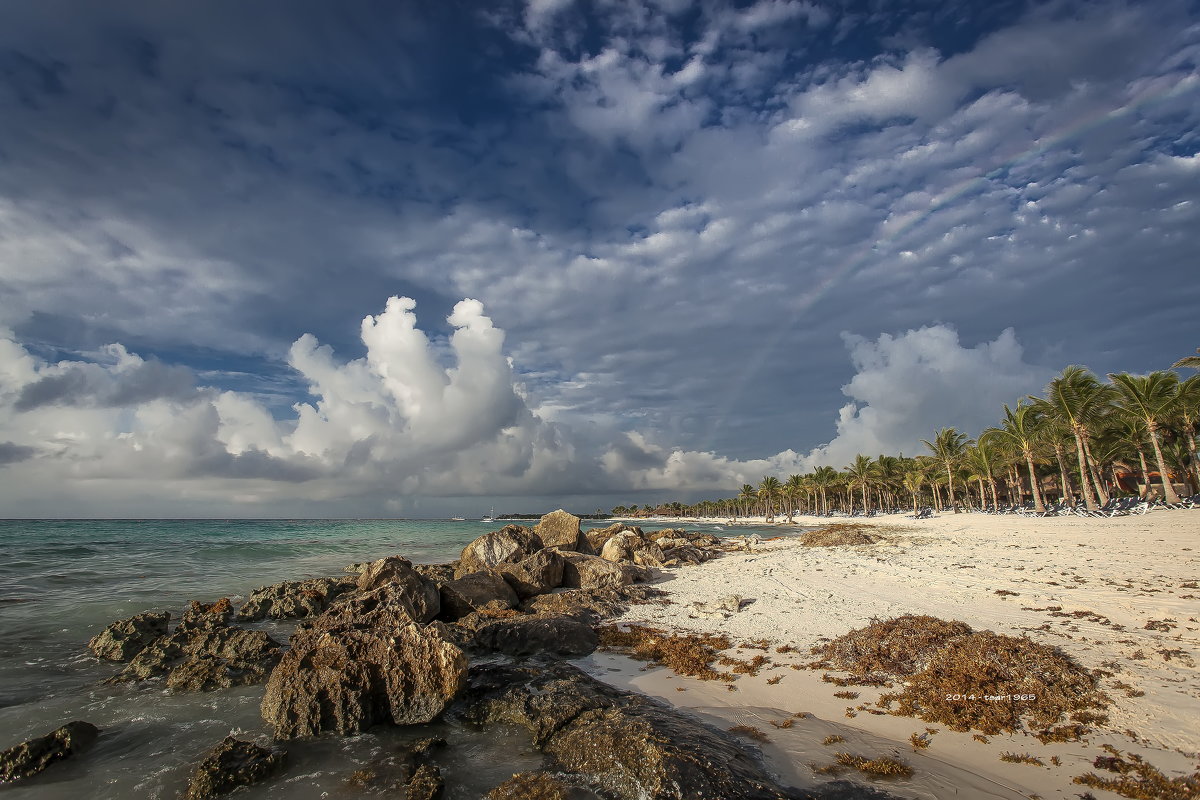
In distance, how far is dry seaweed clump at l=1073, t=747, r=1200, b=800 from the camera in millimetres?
5844

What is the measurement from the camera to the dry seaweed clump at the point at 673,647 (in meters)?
11.3

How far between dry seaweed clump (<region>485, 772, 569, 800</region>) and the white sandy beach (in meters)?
3.03

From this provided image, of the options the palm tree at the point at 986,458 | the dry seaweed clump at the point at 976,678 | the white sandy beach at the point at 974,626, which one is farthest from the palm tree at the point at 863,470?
the dry seaweed clump at the point at 976,678

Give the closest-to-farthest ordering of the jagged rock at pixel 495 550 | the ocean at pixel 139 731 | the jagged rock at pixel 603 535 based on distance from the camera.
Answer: the ocean at pixel 139 731 < the jagged rock at pixel 495 550 < the jagged rock at pixel 603 535

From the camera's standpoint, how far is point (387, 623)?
31.7 ft

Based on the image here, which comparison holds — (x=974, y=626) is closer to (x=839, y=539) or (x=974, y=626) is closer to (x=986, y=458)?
(x=839, y=539)

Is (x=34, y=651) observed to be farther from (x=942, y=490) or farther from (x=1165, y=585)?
(x=942, y=490)

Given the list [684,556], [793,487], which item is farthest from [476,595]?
[793,487]

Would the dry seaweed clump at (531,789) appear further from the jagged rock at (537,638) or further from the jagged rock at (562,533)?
the jagged rock at (562,533)

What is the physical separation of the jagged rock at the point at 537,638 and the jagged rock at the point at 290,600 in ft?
28.2

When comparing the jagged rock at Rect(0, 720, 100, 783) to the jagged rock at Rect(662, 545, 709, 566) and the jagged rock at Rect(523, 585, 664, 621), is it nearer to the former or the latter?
the jagged rock at Rect(523, 585, 664, 621)

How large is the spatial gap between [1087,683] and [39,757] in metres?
16.5

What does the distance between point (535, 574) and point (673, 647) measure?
9.50 m

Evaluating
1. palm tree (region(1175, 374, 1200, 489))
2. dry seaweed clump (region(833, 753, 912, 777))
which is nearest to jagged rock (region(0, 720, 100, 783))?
dry seaweed clump (region(833, 753, 912, 777))
